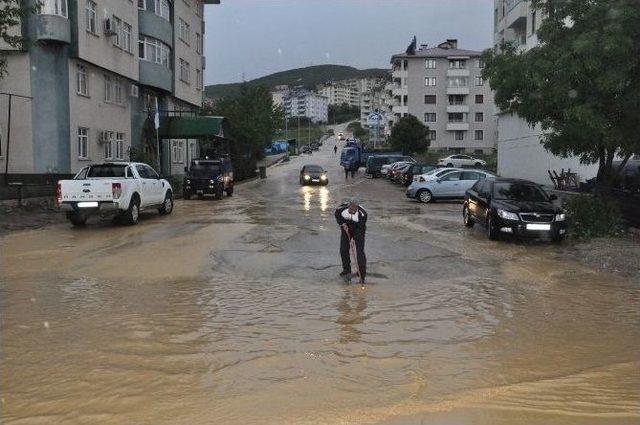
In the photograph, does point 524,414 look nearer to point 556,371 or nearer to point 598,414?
point 598,414

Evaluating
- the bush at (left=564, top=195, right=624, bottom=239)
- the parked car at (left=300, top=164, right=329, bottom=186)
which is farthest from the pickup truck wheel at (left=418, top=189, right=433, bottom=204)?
the parked car at (left=300, top=164, right=329, bottom=186)

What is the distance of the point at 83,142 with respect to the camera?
2752 centimetres

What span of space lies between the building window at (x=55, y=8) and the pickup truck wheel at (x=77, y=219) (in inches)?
424

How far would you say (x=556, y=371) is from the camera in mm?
5812

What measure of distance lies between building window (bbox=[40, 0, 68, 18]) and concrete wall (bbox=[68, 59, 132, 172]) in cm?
193

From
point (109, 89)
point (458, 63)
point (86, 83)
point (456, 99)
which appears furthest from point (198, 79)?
point (458, 63)

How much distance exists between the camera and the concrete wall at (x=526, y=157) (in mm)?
32809

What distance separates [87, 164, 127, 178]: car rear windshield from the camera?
18.4m

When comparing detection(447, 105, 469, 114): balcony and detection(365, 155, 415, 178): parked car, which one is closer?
detection(365, 155, 415, 178): parked car

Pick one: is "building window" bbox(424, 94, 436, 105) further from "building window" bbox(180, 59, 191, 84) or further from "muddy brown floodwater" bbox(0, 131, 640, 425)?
"muddy brown floodwater" bbox(0, 131, 640, 425)

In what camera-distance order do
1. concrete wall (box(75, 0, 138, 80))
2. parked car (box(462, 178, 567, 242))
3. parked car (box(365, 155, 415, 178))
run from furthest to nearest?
parked car (box(365, 155, 415, 178)), concrete wall (box(75, 0, 138, 80)), parked car (box(462, 178, 567, 242))

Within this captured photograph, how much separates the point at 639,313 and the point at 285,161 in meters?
79.2

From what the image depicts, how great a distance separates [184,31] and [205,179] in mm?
17604

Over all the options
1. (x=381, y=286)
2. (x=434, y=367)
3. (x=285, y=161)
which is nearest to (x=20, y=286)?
(x=381, y=286)
